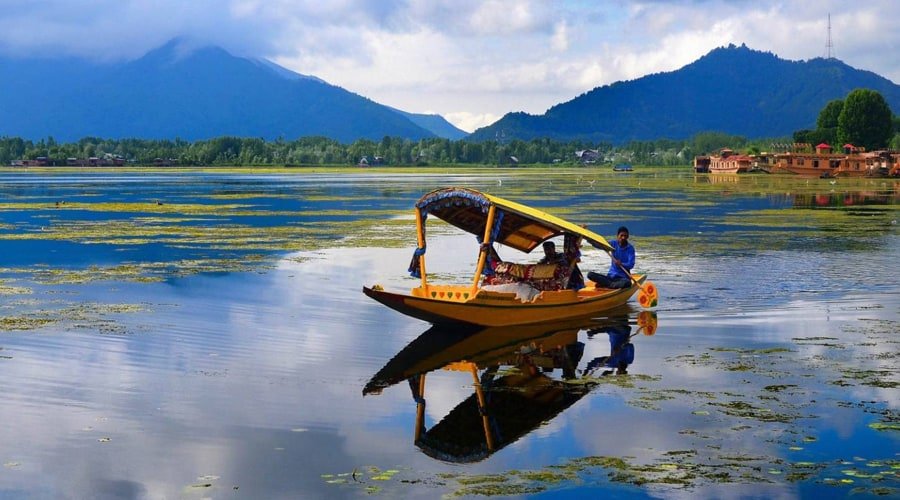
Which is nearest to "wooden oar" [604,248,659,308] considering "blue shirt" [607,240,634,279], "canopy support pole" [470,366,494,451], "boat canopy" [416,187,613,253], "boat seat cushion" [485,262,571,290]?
"blue shirt" [607,240,634,279]

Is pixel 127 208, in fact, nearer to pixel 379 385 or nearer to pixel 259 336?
pixel 259 336

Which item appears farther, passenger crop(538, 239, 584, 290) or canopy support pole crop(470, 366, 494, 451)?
passenger crop(538, 239, 584, 290)

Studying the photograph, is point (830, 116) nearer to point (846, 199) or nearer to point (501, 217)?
point (846, 199)

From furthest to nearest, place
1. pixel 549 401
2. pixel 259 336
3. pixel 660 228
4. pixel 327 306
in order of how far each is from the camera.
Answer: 1. pixel 660 228
2. pixel 327 306
3. pixel 259 336
4. pixel 549 401

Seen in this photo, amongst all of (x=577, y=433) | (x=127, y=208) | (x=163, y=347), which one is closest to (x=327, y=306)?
(x=163, y=347)

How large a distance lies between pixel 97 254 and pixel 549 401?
28240mm

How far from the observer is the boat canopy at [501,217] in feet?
83.5

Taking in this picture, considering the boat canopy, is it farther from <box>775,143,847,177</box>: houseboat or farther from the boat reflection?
<box>775,143,847,177</box>: houseboat

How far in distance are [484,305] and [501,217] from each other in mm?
2707

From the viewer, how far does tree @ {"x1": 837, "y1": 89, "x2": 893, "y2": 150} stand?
167500 millimetres

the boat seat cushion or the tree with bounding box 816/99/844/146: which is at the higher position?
the tree with bounding box 816/99/844/146

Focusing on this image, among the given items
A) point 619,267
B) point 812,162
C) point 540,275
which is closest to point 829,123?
point 812,162

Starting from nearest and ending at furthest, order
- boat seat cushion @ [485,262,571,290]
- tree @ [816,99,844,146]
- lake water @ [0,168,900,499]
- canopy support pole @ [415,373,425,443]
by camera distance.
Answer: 1. lake water @ [0,168,900,499]
2. canopy support pole @ [415,373,425,443]
3. boat seat cushion @ [485,262,571,290]
4. tree @ [816,99,844,146]

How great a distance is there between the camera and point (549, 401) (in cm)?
1805
